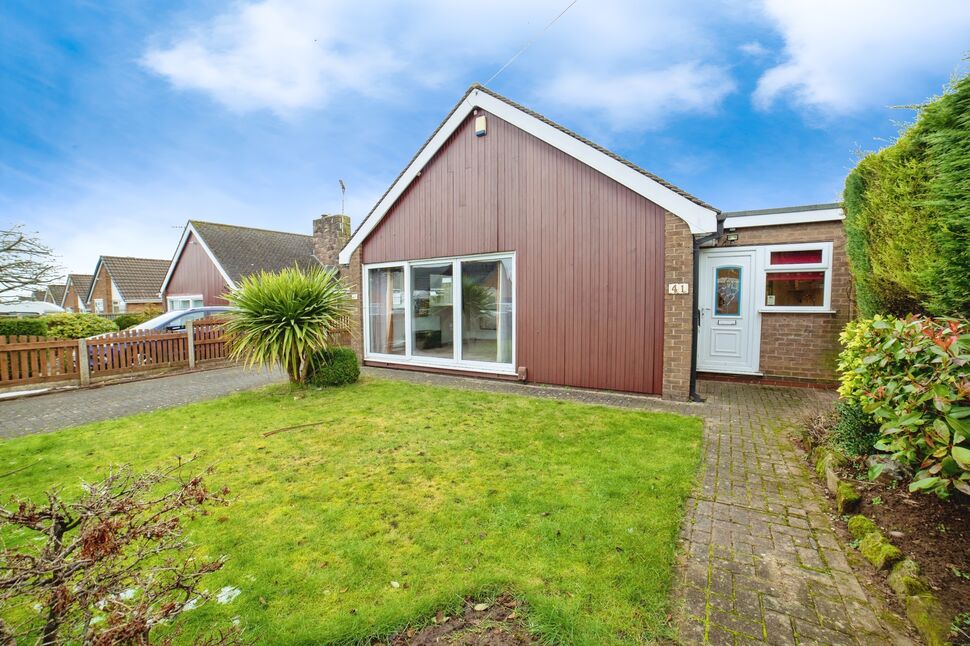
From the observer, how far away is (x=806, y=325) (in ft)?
24.0

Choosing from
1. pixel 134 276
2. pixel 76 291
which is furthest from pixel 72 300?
pixel 134 276

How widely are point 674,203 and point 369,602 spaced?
639cm

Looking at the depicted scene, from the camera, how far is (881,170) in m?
4.39

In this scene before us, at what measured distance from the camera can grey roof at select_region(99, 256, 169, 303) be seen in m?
24.6

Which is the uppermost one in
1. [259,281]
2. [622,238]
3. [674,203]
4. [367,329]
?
[674,203]

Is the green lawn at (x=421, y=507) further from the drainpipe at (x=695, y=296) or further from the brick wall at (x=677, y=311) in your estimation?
the drainpipe at (x=695, y=296)

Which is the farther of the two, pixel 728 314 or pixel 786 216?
pixel 728 314

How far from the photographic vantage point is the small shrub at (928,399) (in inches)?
75.5

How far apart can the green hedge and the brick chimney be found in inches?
589

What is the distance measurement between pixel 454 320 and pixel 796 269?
657cm

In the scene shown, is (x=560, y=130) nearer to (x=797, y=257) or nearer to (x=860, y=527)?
(x=797, y=257)

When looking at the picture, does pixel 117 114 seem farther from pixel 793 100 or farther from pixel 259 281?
pixel 793 100

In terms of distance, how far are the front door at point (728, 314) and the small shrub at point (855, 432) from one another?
4.00 m

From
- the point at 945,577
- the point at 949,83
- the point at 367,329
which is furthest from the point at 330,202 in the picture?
the point at 945,577
